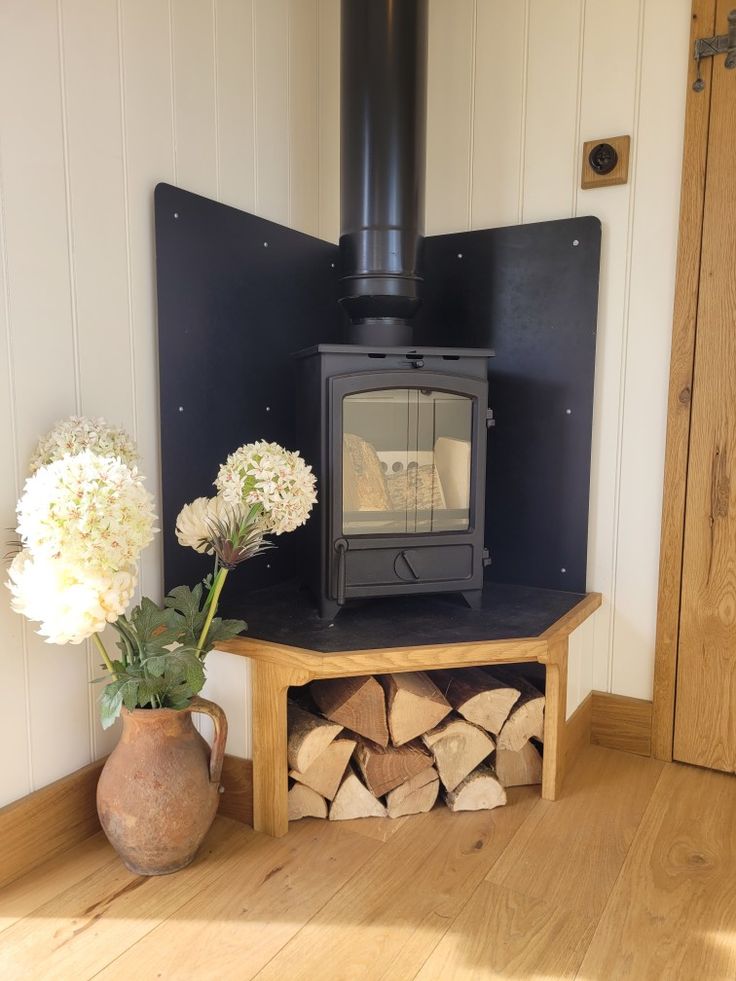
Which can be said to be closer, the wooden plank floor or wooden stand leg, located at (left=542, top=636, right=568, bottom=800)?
the wooden plank floor

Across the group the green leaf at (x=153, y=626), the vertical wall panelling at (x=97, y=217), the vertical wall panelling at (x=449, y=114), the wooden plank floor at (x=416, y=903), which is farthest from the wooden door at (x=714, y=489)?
the vertical wall panelling at (x=97, y=217)

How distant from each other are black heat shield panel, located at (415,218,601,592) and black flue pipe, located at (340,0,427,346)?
268 mm

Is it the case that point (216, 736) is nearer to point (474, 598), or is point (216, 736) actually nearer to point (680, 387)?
point (474, 598)

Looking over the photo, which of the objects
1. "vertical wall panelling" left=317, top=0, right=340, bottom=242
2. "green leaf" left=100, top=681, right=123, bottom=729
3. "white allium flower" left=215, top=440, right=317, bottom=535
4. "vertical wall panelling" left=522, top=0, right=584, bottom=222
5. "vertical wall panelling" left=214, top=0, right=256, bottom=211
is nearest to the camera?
"green leaf" left=100, top=681, right=123, bottom=729

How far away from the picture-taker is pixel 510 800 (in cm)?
179

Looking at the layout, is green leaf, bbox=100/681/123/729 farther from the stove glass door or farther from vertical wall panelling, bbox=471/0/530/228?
vertical wall panelling, bbox=471/0/530/228

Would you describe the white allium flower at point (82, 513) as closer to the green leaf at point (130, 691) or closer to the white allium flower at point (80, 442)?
the white allium flower at point (80, 442)

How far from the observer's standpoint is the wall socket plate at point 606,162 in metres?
1.95

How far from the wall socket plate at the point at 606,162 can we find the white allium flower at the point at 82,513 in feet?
4.73

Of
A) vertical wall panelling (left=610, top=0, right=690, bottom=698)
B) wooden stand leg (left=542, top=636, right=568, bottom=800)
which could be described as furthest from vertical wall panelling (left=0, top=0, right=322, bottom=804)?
vertical wall panelling (left=610, top=0, right=690, bottom=698)

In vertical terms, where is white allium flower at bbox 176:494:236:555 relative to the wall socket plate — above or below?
below

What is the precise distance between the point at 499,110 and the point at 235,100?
2.38 feet

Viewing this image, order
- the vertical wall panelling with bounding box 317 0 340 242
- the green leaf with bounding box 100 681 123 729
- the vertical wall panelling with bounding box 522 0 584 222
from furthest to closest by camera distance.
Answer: the vertical wall panelling with bounding box 317 0 340 242 → the vertical wall panelling with bounding box 522 0 584 222 → the green leaf with bounding box 100 681 123 729

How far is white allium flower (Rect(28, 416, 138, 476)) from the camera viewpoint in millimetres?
1443
